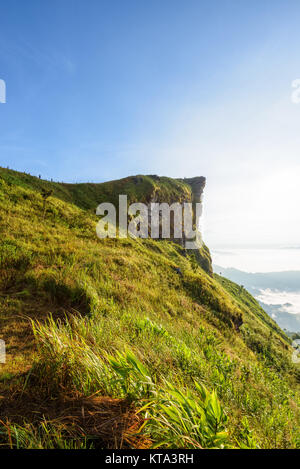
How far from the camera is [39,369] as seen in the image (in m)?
2.64

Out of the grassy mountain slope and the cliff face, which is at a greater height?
the cliff face

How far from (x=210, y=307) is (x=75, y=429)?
49.2ft

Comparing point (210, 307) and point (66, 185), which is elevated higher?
point (66, 185)

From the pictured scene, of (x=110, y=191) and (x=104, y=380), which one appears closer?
(x=104, y=380)

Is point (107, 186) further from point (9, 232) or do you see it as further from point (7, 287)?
point (7, 287)

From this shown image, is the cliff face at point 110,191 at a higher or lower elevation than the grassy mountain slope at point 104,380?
higher

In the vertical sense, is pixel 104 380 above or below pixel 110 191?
below

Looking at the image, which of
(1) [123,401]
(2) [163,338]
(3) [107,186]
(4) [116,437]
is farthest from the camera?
(3) [107,186]

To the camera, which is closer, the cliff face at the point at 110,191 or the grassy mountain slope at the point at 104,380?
the grassy mountain slope at the point at 104,380

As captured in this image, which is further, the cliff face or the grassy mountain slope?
the cliff face

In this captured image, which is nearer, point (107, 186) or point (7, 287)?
point (7, 287)

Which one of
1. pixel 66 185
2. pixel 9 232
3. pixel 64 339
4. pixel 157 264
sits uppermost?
pixel 66 185

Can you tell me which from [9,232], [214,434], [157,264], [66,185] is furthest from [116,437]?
[66,185]

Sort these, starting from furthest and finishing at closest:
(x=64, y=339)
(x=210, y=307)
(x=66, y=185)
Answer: (x=66, y=185) → (x=210, y=307) → (x=64, y=339)
